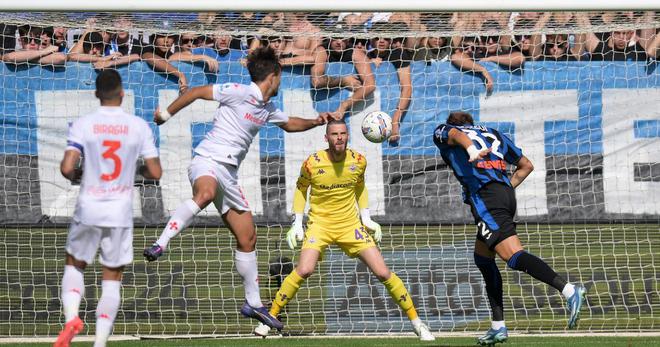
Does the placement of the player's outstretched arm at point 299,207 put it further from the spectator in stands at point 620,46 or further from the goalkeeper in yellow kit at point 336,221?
the spectator in stands at point 620,46

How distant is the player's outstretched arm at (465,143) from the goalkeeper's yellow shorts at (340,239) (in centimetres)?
164

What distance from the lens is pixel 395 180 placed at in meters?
12.5

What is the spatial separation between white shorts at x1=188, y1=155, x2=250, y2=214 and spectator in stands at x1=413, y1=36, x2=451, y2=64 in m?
3.96

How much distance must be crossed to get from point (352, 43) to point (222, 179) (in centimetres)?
387

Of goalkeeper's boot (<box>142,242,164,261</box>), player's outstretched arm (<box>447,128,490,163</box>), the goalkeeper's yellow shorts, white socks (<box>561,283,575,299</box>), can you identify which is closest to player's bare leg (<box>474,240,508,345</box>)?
white socks (<box>561,283,575,299</box>)

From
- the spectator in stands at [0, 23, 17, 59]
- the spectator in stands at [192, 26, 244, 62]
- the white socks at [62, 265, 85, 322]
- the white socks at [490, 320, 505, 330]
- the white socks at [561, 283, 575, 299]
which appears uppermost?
the spectator in stands at [0, 23, 17, 59]

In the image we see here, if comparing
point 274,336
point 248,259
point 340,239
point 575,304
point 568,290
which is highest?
point 340,239

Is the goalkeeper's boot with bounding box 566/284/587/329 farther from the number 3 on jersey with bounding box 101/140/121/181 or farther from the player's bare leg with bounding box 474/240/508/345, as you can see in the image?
the number 3 on jersey with bounding box 101/140/121/181

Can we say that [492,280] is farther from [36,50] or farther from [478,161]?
[36,50]

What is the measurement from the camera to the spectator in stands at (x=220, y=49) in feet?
39.9

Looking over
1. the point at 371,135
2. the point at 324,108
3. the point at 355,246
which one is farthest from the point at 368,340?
the point at 324,108

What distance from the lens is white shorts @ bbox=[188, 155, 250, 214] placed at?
8945 millimetres

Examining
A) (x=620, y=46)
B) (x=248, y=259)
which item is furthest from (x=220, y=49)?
(x=620, y=46)

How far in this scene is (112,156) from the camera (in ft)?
24.5
